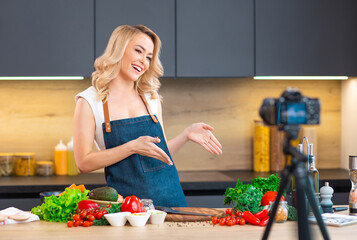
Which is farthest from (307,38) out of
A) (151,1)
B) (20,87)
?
(20,87)

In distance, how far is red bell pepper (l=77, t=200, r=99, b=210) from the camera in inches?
71.9

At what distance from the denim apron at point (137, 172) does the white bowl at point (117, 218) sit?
2.10 feet

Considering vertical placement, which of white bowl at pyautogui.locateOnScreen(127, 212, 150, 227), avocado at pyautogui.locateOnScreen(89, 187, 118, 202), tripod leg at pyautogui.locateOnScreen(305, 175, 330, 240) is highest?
tripod leg at pyautogui.locateOnScreen(305, 175, 330, 240)

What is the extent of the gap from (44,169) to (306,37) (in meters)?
2.02

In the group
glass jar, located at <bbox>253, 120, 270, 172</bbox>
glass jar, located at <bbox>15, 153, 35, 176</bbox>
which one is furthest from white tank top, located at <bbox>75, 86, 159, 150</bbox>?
glass jar, located at <bbox>253, 120, 270, 172</bbox>

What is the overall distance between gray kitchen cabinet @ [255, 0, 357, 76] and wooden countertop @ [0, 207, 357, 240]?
1.89 meters

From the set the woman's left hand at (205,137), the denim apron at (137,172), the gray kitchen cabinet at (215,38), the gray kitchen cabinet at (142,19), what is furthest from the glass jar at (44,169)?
the woman's left hand at (205,137)

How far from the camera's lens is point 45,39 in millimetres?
3385

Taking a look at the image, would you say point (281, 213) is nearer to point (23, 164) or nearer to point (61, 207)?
point (61, 207)

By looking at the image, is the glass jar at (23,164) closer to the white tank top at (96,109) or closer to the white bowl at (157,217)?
the white tank top at (96,109)

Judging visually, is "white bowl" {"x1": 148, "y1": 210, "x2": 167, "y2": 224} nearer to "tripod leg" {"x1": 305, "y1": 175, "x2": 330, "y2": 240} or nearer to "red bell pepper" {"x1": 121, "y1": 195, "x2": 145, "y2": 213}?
"red bell pepper" {"x1": 121, "y1": 195, "x2": 145, "y2": 213}

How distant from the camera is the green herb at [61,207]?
183 centimetres

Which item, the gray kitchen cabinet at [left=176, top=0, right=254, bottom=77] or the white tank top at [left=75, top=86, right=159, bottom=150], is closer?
the white tank top at [left=75, top=86, right=159, bottom=150]

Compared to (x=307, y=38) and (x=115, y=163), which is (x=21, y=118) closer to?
(x=115, y=163)
